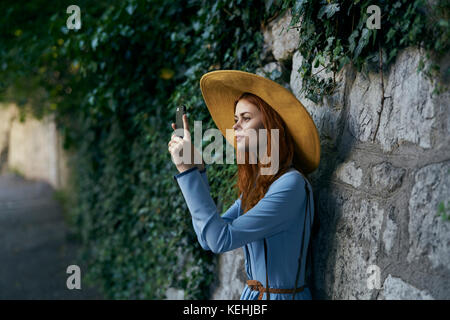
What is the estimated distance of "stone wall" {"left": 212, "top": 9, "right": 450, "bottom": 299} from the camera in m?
1.15

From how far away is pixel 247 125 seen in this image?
1.53 m

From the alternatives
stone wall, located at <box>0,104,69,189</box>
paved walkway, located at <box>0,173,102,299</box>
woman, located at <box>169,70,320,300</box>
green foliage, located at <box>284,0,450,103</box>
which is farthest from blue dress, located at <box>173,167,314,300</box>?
stone wall, located at <box>0,104,69,189</box>

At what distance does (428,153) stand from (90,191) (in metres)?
4.33

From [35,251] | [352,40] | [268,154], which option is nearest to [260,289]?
[268,154]

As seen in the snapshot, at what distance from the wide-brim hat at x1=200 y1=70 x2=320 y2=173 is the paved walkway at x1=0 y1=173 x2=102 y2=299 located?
3.35 meters

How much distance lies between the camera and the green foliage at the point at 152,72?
1.45 m

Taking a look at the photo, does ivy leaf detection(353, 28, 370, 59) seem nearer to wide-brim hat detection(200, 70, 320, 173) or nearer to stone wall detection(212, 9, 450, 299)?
stone wall detection(212, 9, 450, 299)

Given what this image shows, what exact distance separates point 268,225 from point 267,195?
112 millimetres

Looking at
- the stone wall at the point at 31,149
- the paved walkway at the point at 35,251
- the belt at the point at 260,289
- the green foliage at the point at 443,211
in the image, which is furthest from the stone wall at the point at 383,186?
the stone wall at the point at 31,149

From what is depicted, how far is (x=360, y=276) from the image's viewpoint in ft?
4.56

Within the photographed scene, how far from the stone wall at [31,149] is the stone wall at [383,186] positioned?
29.6ft

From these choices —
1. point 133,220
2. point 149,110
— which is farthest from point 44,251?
point 149,110

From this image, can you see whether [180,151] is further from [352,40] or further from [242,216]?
[352,40]

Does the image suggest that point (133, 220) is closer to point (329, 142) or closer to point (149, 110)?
point (149, 110)
